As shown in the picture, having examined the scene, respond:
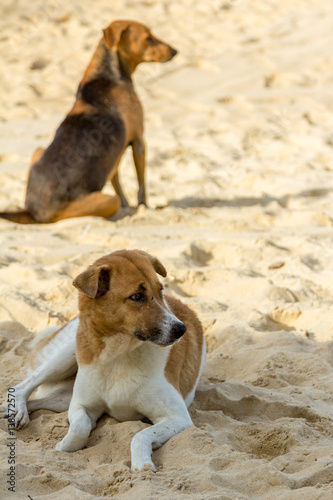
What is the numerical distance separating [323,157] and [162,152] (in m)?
2.51

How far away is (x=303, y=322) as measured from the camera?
5.44m

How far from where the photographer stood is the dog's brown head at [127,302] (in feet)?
12.0

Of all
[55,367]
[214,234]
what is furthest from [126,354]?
[214,234]

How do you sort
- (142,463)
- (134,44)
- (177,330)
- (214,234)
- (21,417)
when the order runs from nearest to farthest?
(142,463) < (177,330) < (21,417) < (214,234) < (134,44)

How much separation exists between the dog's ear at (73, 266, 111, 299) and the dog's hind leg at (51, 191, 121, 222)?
450cm

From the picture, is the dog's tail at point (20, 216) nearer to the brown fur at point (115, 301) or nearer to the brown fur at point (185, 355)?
the brown fur at point (185, 355)

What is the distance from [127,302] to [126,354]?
1.03 ft

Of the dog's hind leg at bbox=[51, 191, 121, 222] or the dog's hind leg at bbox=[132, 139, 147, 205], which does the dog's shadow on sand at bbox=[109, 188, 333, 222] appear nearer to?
the dog's hind leg at bbox=[132, 139, 147, 205]

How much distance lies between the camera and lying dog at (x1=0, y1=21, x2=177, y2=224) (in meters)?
8.30

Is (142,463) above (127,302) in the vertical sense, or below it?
below

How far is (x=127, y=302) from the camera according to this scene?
3.71 m

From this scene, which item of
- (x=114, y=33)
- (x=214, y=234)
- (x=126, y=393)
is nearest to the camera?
(x=126, y=393)

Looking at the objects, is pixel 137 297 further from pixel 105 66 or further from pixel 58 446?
pixel 105 66

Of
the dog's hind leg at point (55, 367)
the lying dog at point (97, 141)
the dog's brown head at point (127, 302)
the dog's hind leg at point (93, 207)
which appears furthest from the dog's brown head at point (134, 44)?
the dog's brown head at point (127, 302)
